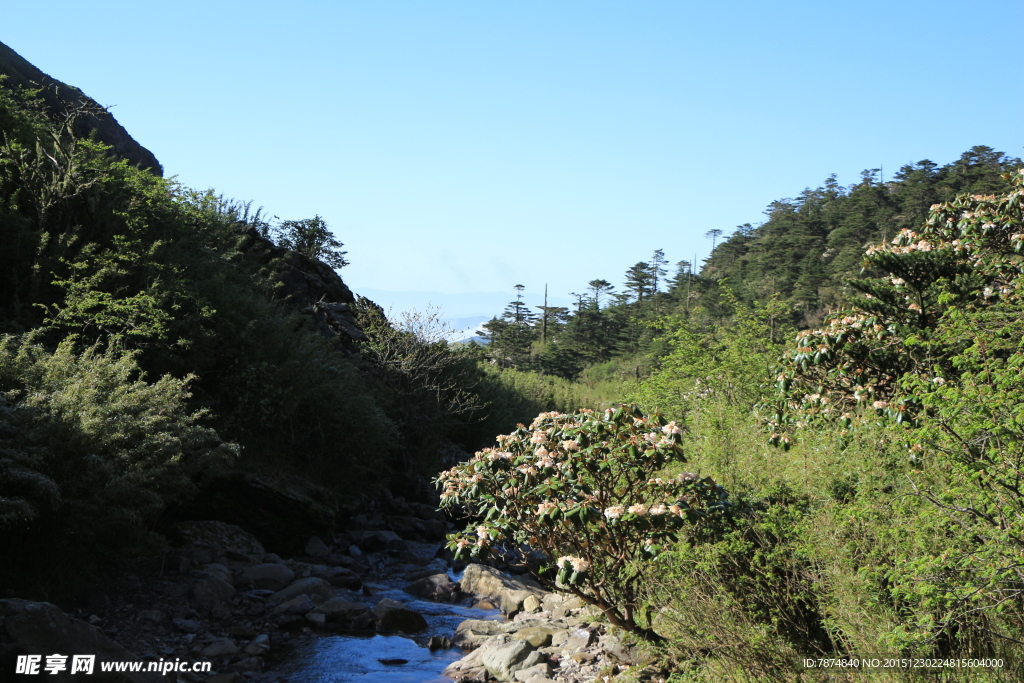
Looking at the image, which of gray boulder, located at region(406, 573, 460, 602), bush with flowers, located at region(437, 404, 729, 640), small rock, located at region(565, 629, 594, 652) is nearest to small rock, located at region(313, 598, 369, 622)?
gray boulder, located at region(406, 573, 460, 602)

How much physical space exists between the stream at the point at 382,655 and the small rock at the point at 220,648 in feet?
1.79

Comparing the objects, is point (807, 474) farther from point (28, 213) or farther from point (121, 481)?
point (28, 213)

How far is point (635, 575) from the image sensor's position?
563cm

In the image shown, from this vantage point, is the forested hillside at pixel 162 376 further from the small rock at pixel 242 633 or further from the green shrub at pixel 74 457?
the small rock at pixel 242 633

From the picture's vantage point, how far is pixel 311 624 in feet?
27.0

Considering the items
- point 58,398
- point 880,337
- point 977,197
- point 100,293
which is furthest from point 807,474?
point 100,293

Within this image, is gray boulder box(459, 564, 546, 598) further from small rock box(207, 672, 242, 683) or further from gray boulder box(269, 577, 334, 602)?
small rock box(207, 672, 242, 683)

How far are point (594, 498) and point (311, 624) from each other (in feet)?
14.4

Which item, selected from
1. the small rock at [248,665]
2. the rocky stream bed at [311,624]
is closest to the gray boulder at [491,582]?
the rocky stream bed at [311,624]

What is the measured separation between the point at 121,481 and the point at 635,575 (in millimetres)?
4811

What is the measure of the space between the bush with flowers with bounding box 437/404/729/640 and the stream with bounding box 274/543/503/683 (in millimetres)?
2036

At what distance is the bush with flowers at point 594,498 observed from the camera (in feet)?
17.1

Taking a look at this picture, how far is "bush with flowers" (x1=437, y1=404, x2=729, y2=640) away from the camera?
5203 mm

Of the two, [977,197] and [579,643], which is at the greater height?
[977,197]
